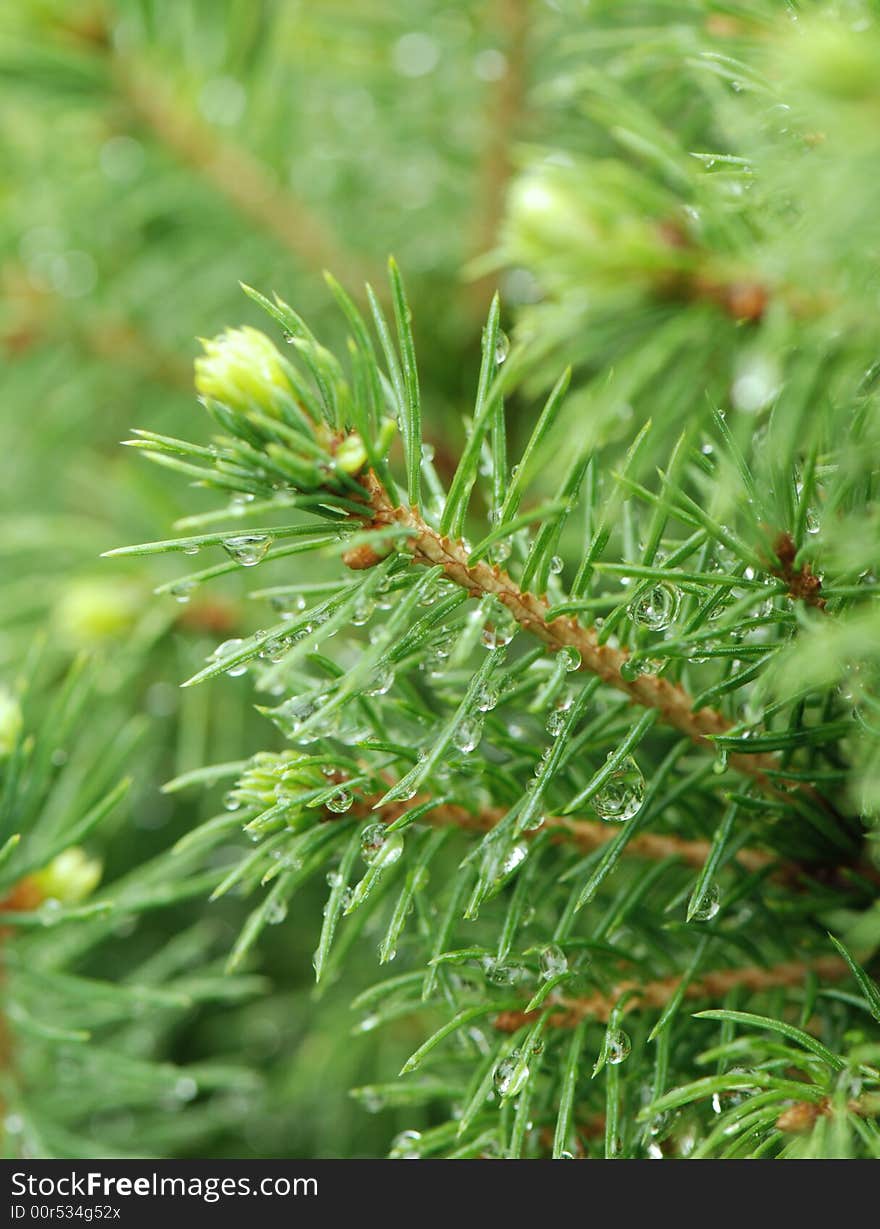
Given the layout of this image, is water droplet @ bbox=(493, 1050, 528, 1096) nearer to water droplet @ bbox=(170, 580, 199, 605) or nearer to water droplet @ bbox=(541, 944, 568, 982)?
water droplet @ bbox=(541, 944, 568, 982)

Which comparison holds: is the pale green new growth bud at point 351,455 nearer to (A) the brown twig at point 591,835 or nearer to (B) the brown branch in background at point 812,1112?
(A) the brown twig at point 591,835

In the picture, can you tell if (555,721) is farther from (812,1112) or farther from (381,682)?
(812,1112)

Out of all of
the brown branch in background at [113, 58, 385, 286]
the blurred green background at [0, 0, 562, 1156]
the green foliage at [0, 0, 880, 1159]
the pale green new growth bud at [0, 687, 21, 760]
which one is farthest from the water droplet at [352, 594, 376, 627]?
the brown branch in background at [113, 58, 385, 286]

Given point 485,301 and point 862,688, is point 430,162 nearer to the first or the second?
point 485,301

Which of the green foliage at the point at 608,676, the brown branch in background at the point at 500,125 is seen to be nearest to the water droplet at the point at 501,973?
the green foliage at the point at 608,676

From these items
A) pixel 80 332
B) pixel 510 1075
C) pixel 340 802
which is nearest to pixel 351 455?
pixel 340 802

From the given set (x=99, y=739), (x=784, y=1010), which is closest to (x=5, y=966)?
(x=99, y=739)
